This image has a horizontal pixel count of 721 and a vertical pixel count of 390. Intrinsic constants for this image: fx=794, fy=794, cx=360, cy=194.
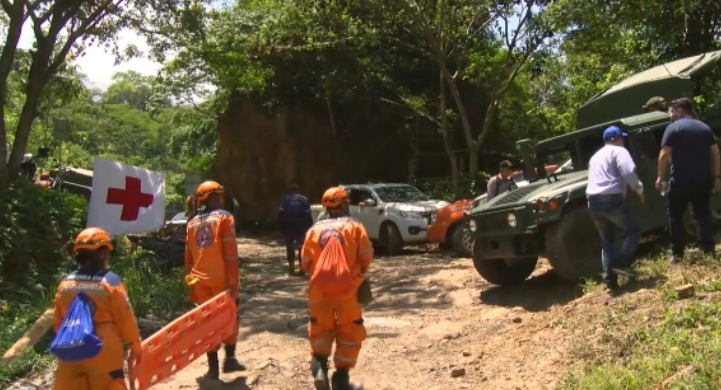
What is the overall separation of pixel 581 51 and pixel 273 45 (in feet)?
28.5

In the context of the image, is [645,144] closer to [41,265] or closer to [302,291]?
[302,291]

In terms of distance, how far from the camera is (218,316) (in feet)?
19.6

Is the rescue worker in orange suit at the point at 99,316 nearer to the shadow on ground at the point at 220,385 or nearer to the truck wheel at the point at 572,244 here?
the shadow on ground at the point at 220,385

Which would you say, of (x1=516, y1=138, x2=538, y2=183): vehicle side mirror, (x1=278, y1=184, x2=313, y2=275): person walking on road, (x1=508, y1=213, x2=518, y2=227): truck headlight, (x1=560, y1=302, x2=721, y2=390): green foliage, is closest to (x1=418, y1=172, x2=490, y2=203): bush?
(x1=278, y1=184, x2=313, y2=275): person walking on road

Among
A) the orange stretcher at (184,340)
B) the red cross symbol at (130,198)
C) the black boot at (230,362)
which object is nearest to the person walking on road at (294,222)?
the red cross symbol at (130,198)

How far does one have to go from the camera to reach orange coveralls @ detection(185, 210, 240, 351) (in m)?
6.50

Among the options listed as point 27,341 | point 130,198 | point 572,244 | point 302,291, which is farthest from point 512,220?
point 130,198

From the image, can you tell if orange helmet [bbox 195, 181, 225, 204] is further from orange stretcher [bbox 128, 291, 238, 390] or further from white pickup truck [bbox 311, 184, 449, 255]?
white pickup truck [bbox 311, 184, 449, 255]

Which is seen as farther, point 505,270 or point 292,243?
point 292,243

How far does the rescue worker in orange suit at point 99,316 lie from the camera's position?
4426mm

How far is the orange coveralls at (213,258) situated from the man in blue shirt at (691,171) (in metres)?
4.05

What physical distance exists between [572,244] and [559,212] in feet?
1.23

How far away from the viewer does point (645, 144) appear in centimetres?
894

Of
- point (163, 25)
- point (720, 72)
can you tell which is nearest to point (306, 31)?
point (163, 25)
